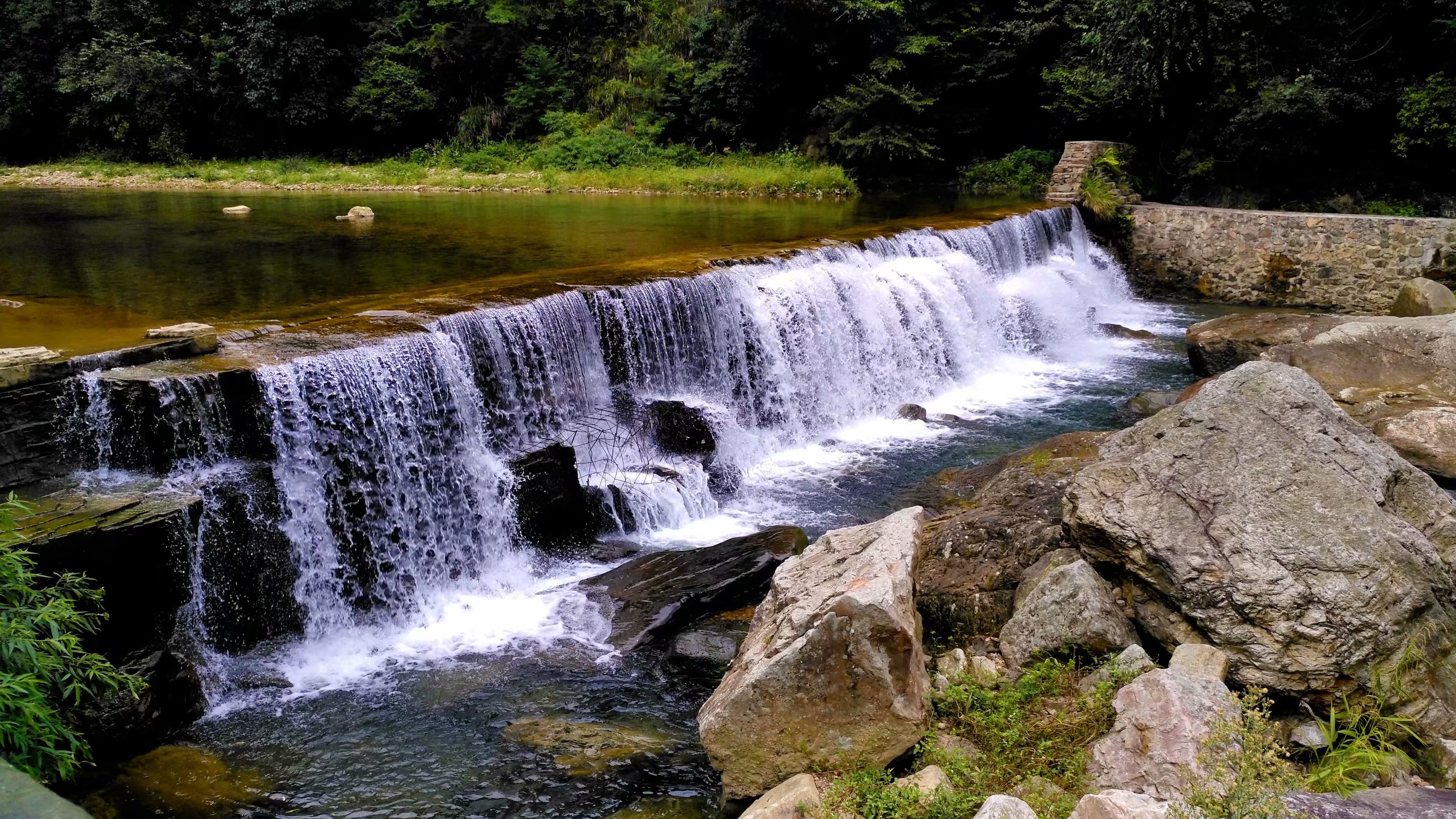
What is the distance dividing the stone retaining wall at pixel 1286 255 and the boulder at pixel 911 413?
27.1 feet

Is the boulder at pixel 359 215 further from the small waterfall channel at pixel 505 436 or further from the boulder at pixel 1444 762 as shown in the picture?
the boulder at pixel 1444 762

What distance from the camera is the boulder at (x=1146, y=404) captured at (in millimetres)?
10062

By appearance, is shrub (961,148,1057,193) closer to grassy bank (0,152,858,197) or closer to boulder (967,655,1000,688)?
grassy bank (0,152,858,197)

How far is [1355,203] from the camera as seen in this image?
1802 cm

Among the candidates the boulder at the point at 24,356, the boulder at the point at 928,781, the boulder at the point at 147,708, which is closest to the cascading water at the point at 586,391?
the boulder at the point at 147,708

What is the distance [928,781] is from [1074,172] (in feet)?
53.8

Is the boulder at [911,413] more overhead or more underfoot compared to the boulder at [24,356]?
more underfoot

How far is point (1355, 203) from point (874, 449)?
536 inches

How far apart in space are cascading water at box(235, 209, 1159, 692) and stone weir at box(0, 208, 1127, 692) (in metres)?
0.02

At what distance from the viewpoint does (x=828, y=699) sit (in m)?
4.20

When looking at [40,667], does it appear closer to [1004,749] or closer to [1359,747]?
[1004,749]

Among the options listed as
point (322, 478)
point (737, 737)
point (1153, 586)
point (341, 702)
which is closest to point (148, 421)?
point (322, 478)

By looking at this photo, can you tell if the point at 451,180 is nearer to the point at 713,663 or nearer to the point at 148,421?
the point at 148,421

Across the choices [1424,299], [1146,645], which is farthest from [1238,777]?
[1424,299]
